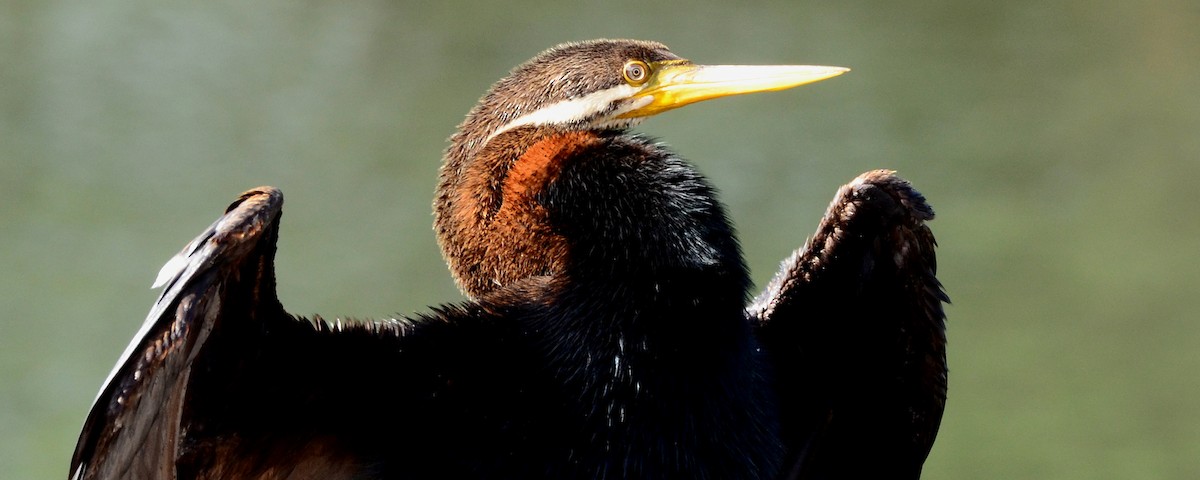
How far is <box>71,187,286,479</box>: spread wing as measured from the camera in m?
2.93

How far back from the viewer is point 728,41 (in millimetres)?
7992

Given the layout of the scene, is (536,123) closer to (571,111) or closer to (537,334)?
(571,111)

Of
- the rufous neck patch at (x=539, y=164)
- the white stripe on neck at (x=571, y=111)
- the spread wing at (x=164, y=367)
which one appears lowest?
the spread wing at (x=164, y=367)

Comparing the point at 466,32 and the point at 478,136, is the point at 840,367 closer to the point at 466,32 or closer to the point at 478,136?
the point at 478,136

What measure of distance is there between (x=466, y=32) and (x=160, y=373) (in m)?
5.18

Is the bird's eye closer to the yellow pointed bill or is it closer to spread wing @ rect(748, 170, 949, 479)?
the yellow pointed bill

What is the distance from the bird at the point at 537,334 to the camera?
3219mm

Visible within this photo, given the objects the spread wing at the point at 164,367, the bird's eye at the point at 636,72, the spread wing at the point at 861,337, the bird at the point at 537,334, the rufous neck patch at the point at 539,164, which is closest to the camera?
the spread wing at the point at 164,367

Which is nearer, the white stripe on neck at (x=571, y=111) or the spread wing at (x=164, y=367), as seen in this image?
the spread wing at (x=164, y=367)

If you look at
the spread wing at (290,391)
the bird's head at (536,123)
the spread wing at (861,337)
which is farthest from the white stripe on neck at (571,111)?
the spread wing at (861,337)

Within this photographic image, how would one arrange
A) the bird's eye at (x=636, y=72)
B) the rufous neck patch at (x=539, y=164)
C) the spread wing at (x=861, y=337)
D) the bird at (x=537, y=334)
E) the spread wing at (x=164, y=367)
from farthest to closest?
the spread wing at (x=861, y=337) → the bird's eye at (x=636, y=72) → the rufous neck patch at (x=539, y=164) → the bird at (x=537, y=334) → the spread wing at (x=164, y=367)

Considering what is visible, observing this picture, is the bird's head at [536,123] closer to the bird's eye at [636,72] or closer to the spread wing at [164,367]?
the bird's eye at [636,72]


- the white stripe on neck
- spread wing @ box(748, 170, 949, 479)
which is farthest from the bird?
spread wing @ box(748, 170, 949, 479)

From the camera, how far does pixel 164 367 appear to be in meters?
2.93
